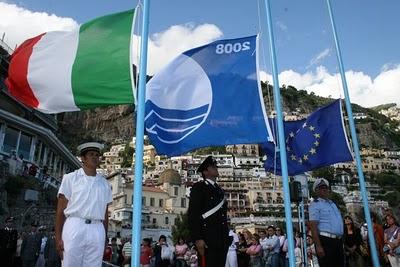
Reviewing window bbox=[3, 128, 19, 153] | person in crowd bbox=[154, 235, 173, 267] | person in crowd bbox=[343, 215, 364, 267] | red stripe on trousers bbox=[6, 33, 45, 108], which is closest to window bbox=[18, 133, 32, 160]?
window bbox=[3, 128, 19, 153]

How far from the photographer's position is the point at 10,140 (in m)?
26.9

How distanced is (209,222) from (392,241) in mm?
4471

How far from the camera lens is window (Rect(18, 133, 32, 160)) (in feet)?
91.5

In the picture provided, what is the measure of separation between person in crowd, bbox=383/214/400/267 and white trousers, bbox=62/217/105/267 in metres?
5.68

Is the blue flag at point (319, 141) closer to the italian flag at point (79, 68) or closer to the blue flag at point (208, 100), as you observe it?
the blue flag at point (208, 100)

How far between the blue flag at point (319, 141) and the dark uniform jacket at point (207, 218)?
8.09 ft

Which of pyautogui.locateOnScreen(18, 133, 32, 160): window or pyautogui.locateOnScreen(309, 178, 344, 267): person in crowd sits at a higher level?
pyautogui.locateOnScreen(18, 133, 32, 160): window

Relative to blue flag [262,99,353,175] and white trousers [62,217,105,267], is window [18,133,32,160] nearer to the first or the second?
blue flag [262,99,353,175]

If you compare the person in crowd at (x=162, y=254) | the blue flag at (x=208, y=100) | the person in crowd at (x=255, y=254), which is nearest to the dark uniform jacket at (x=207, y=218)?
the blue flag at (x=208, y=100)

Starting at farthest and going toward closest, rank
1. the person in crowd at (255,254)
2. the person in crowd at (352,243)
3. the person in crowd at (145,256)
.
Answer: the person in crowd at (145,256) < the person in crowd at (255,254) < the person in crowd at (352,243)

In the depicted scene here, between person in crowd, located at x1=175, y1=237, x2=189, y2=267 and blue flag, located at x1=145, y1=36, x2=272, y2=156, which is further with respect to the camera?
person in crowd, located at x1=175, y1=237, x2=189, y2=267

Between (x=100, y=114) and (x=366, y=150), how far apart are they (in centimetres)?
9024

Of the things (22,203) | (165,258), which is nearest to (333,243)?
(165,258)

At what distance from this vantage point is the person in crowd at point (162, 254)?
43.6 ft
